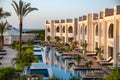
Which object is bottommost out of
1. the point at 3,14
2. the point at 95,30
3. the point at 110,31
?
the point at 110,31

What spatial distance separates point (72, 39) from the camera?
37531mm

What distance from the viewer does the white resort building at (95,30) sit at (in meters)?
21.3

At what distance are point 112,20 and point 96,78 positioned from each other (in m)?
8.60

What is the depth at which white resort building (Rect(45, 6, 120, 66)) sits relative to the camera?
69.8ft

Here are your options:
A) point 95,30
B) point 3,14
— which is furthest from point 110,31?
point 3,14

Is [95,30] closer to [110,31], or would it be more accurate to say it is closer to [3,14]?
[110,31]

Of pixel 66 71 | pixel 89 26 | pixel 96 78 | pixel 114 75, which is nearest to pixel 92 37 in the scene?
pixel 89 26

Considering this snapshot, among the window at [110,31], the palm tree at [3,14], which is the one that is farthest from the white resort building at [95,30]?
the palm tree at [3,14]

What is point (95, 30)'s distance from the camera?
30.4 metres

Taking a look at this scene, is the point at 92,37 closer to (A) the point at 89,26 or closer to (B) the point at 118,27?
(A) the point at 89,26

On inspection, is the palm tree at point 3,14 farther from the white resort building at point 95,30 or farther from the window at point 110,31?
the window at point 110,31

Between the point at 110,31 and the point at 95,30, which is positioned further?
the point at 95,30

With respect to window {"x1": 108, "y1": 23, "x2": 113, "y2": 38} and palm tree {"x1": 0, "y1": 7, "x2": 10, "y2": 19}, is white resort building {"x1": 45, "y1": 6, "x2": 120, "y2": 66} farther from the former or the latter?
palm tree {"x1": 0, "y1": 7, "x2": 10, "y2": 19}

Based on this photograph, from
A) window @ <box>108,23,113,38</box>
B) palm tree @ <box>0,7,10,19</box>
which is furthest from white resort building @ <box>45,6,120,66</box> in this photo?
palm tree @ <box>0,7,10,19</box>
